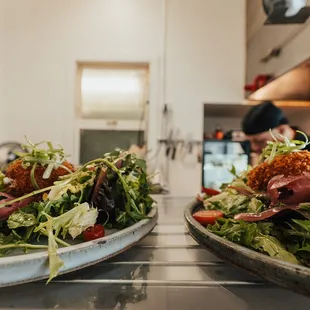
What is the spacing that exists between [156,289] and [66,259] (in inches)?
4.5

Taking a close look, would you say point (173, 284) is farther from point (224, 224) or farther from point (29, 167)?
point (29, 167)

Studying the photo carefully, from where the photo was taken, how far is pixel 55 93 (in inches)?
102

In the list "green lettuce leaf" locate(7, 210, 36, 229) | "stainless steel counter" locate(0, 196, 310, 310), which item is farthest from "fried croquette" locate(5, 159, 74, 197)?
"stainless steel counter" locate(0, 196, 310, 310)

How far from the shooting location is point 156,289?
42 cm

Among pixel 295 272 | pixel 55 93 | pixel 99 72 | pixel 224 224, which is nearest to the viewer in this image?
pixel 295 272

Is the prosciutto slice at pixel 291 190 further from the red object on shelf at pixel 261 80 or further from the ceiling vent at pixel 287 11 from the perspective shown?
the red object on shelf at pixel 261 80

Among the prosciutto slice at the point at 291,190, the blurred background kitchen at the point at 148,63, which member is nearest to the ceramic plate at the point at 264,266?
the prosciutto slice at the point at 291,190

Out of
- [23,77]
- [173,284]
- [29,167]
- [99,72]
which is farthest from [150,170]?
[173,284]

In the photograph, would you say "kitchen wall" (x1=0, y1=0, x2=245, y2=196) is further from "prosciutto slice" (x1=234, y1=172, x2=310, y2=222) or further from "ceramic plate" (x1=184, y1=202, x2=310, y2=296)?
"ceramic plate" (x1=184, y1=202, x2=310, y2=296)

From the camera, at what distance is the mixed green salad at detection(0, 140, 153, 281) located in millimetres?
506

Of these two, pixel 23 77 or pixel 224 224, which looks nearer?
pixel 224 224

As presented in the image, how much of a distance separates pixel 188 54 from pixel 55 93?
105 centimetres

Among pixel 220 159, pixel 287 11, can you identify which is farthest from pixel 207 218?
pixel 220 159

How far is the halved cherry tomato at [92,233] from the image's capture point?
494mm
